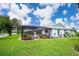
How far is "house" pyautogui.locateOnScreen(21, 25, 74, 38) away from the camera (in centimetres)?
126

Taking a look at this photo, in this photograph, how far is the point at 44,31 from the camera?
127 centimetres

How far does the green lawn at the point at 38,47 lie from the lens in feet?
4.07

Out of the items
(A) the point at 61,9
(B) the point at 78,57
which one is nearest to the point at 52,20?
(A) the point at 61,9

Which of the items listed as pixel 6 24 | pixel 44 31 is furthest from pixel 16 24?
pixel 44 31

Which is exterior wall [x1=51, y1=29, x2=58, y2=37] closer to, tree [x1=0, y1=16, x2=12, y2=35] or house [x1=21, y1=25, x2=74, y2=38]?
house [x1=21, y1=25, x2=74, y2=38]

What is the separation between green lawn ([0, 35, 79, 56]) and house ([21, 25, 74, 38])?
38 millimetres

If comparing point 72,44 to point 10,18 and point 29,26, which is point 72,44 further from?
point 10,18

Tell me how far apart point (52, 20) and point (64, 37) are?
0.15 m

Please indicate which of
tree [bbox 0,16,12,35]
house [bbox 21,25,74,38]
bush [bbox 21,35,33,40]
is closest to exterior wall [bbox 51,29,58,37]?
house [bbox 21,25,74,38]

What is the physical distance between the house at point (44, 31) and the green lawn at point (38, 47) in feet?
0.12

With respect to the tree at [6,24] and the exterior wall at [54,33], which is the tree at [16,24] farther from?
the exterior wall at [54,33]

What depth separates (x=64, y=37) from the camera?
126 centimetres

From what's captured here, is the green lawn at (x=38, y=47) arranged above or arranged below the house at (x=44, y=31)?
below

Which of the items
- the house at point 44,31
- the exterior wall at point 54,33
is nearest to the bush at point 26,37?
the house at point 44,31
